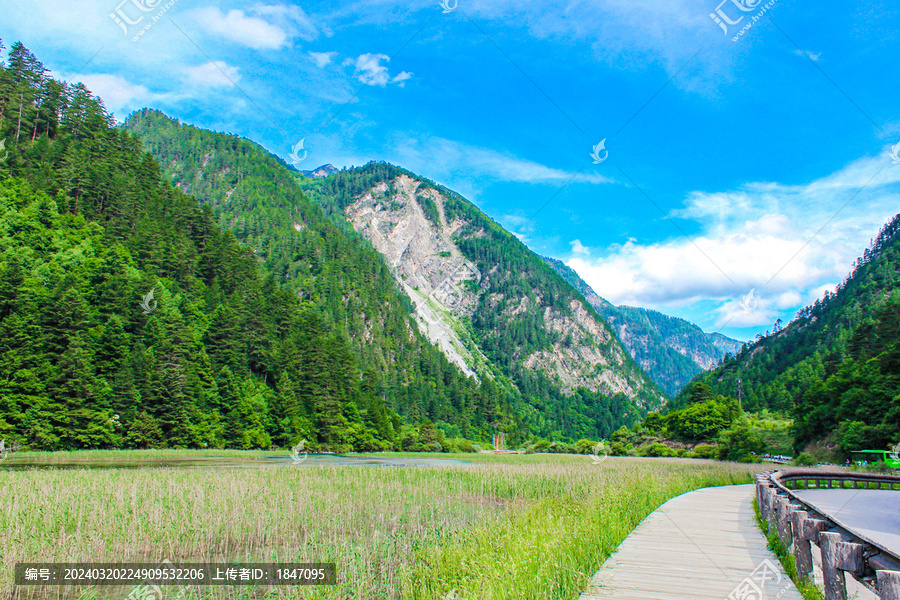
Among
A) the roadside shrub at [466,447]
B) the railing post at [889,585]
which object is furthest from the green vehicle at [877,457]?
the roadside shrub at [466,447]

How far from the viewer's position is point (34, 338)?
47.5 m

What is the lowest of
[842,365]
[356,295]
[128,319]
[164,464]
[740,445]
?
[740,445]

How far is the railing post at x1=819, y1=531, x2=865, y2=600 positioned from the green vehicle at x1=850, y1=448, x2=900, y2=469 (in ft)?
121

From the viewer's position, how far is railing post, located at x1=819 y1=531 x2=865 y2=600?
5.61m

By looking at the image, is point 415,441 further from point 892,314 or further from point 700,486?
point 892,314

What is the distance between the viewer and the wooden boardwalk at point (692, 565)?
7082mm

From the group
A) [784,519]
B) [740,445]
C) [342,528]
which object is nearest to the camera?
[784,519]

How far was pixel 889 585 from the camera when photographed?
14.7 feet

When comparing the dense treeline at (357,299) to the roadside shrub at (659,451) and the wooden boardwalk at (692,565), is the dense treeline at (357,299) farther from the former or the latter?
the wooden boardwalk at (692,565)

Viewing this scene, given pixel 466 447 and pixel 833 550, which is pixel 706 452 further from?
pixel 833 550

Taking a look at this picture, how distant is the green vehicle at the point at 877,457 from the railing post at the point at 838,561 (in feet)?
121

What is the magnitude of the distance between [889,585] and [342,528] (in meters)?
12.2

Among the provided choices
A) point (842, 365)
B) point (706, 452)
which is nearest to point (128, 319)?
point (706, 452)

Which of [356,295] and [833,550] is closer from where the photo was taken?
[833,550]
